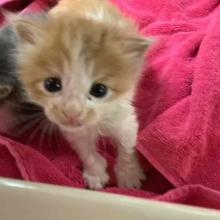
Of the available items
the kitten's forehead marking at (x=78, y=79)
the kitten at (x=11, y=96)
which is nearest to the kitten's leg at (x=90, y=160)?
the kitten at (x=11, y=96)

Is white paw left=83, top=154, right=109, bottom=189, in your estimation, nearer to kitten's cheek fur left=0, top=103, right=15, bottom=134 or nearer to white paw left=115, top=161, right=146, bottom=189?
white paw left=115, top=161, right=146, bottom=189

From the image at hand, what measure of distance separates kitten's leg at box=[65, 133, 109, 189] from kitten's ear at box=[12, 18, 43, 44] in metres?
0.27

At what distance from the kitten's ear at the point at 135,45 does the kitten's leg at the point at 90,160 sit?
Result: 26 centimetres

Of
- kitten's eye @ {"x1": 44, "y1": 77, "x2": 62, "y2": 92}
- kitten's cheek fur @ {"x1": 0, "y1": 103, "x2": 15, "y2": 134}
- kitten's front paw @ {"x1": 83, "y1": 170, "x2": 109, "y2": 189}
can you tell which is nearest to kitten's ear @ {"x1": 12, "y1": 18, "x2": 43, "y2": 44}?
kitten's eye @ {"x1": 44, "y1": 77, "x2": 62, "y2": 92}

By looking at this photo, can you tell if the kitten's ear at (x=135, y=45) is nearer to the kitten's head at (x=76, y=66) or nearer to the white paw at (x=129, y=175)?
the kitten's head at (x=76, y=66)

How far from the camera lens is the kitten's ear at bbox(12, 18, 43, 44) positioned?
3.44 feet

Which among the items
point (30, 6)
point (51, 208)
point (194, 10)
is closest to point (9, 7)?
point (30, 6)

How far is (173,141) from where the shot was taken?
1111 mm

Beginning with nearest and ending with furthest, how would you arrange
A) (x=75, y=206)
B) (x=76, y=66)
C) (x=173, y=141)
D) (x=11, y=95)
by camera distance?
(x=75, y=206) < (x=76, y=66) < (x=173, y=141) < (x=11, y=95)

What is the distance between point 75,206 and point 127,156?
37cm

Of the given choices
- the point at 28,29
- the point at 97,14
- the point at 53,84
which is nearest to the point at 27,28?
the point at 28,29

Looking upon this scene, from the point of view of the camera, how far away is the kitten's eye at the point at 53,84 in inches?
39.3

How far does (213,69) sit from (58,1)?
709mm

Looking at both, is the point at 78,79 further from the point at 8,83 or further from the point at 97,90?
the point at 8,83
